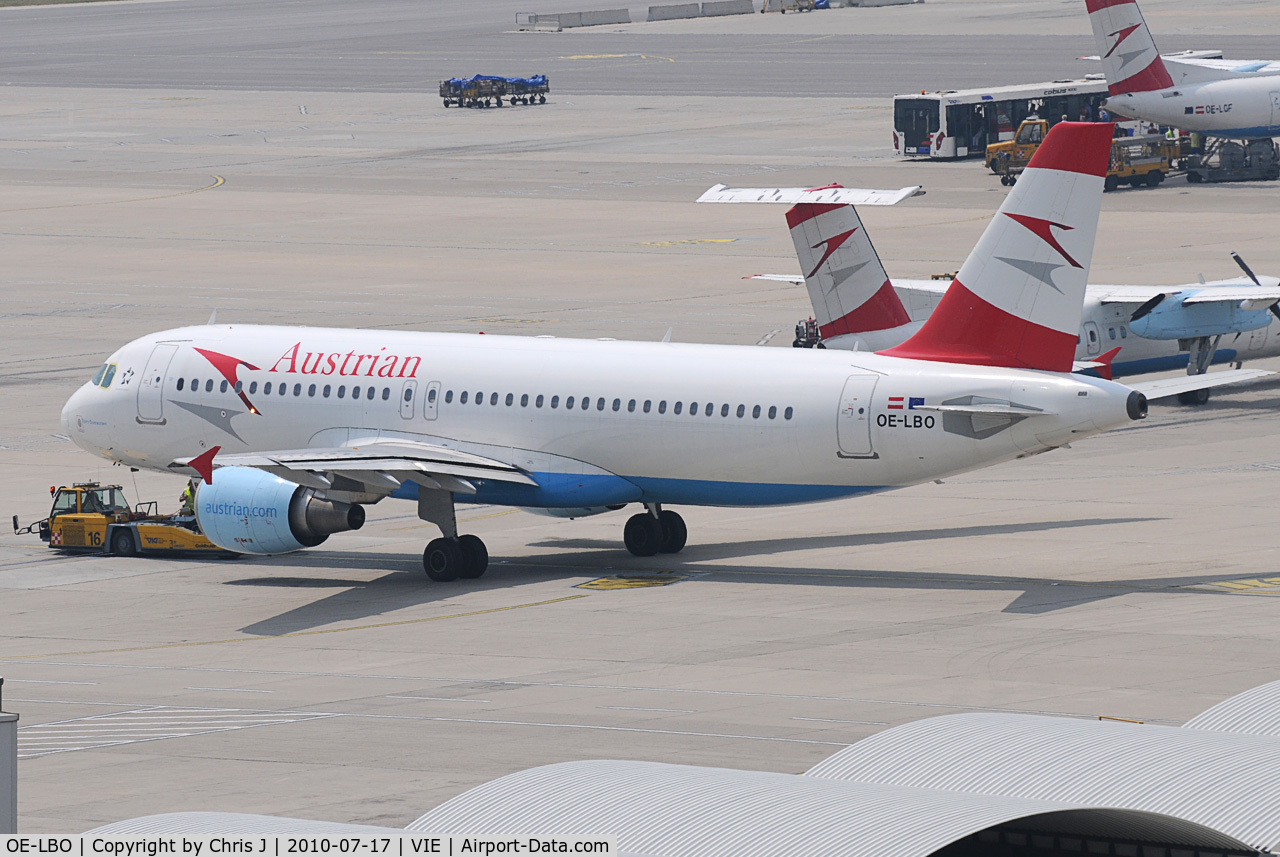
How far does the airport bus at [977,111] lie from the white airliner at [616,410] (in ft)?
269

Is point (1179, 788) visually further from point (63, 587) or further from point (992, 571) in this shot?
point (63, 587)

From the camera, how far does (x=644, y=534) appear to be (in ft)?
148

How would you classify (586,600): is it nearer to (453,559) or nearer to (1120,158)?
(453,559)

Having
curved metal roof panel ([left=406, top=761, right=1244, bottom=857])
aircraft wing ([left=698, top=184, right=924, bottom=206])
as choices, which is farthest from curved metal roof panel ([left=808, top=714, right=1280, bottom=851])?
aircraft wing ([left=698, top=184, right=924, bottom=206])

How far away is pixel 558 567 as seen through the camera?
45.1 metres

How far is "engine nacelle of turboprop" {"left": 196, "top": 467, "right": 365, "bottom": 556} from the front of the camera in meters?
42.5

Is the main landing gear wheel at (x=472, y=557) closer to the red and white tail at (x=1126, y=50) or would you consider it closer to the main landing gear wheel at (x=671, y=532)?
the main landing gear wheel at (x=671, y=532)

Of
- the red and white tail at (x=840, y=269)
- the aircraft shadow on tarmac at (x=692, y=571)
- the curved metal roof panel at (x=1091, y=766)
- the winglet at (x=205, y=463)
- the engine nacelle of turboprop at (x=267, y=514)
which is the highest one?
the red and white tail at (x=840, y=269)

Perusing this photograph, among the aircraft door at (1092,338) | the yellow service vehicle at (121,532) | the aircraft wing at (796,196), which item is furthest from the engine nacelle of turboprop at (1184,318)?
the yellow service vehicle at (121,532)

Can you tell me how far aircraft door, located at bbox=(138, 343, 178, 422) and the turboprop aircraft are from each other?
13.4 m

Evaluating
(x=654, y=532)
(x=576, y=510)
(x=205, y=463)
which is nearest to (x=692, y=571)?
Result: (x=654, y=532)

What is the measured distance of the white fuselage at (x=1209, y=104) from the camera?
346ft

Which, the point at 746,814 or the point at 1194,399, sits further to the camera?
the point at 1194,399

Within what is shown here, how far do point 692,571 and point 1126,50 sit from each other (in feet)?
224
